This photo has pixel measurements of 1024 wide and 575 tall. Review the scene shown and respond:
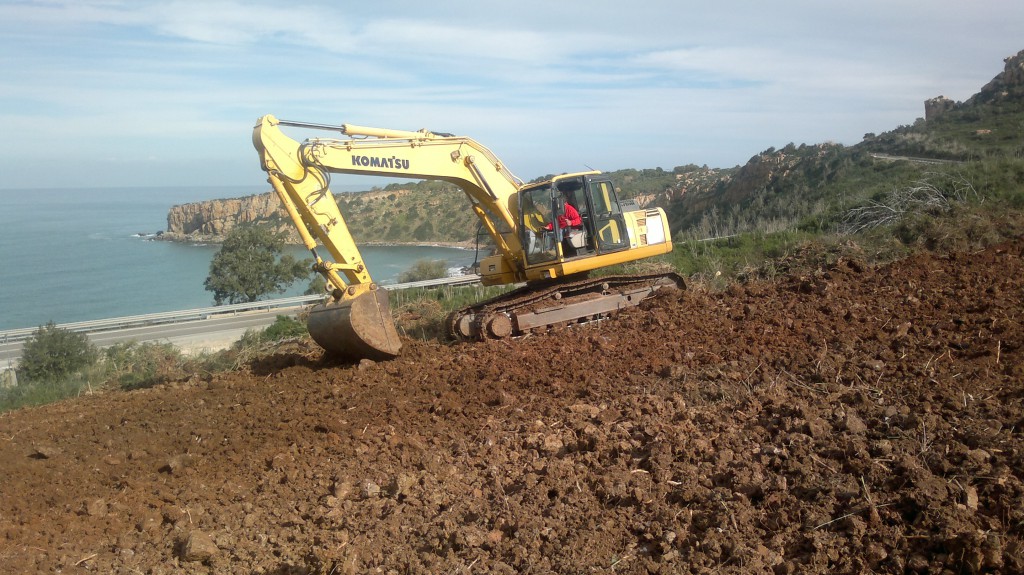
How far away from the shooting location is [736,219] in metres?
34.8

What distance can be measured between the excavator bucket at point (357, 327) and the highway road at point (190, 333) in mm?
7937

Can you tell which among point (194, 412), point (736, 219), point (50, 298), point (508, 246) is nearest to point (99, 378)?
point (194, 412)

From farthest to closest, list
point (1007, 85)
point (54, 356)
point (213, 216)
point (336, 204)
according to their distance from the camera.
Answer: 1. point (213, 216)
2. point (1007, 85)
3. point (54, 356)
4. point (336, 204)

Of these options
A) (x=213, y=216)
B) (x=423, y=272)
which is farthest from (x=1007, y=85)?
(x=213, y=216)

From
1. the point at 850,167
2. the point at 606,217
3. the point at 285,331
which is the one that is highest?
the point at 850,167

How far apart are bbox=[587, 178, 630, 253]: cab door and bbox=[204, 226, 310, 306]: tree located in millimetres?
19762

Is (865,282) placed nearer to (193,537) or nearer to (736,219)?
(193,537)

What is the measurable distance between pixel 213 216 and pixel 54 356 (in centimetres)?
3916

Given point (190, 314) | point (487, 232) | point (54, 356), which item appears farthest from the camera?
point (190, 314)

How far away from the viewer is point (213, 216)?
172 feet

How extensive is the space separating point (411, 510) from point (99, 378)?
30.6 ft

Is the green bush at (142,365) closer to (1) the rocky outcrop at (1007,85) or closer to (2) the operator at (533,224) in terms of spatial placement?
(2) the operator at (533,224)

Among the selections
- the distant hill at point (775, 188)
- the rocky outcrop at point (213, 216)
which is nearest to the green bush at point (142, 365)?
the distant hill at point (775, 188)

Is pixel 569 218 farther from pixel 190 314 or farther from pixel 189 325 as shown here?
pixel 190 314
